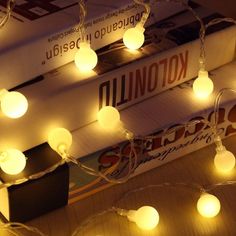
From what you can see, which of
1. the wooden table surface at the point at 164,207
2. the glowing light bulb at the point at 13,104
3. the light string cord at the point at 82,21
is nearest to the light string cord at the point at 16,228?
the wooden table surface at the point at 164,207

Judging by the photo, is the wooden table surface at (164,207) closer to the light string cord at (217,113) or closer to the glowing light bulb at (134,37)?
the light string cord at (217,113)

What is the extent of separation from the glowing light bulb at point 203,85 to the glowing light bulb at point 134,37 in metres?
0.10

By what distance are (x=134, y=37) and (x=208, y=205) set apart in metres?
0.23

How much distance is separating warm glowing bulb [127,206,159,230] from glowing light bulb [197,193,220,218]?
0.06 meters

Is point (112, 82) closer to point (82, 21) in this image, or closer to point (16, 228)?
point (82, 21)

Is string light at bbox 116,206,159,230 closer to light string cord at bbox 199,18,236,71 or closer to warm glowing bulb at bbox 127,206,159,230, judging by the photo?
warm glowing bulb at bbox 127,206,159,230

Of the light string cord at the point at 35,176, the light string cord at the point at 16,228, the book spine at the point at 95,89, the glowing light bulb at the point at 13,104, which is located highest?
the book spine at the point at 95,89

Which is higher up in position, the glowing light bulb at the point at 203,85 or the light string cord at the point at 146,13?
the light string cord at the point at 146,13

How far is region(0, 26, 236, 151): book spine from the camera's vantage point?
0.69 metres

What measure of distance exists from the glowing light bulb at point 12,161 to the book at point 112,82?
0.04m

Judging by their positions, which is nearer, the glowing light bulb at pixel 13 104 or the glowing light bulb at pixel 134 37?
the glowing light bulb at pixel 13 104

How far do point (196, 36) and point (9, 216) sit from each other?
361mm

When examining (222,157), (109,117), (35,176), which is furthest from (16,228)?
(222,157)

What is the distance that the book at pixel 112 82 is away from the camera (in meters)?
0.69
